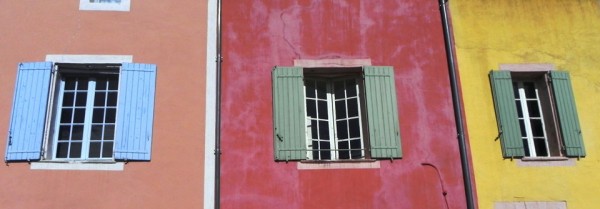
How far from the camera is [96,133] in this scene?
27.8 feet

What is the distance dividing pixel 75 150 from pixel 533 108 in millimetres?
6022

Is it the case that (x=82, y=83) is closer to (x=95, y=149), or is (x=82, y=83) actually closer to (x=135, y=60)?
(x=135, y=60)

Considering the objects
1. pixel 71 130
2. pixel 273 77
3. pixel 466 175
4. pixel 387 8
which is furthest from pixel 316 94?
pixel 71 130

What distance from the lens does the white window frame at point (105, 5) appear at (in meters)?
8.98

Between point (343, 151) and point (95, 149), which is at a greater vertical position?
point (95, 149)

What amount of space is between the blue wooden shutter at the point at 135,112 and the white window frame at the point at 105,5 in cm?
90

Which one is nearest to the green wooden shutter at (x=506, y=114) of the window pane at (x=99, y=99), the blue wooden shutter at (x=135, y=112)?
the blue wooden shutter at (x=135, y=112)

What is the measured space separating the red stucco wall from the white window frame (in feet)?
4.31

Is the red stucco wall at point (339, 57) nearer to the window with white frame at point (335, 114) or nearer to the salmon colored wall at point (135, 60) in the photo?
the window with white frame at point (335, 114)

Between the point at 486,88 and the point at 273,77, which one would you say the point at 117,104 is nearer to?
the point at 273,77

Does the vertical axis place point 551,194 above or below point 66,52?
below

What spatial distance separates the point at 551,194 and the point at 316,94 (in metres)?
3.23

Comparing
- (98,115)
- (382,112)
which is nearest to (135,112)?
(98,115)

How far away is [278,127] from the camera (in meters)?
8.48
